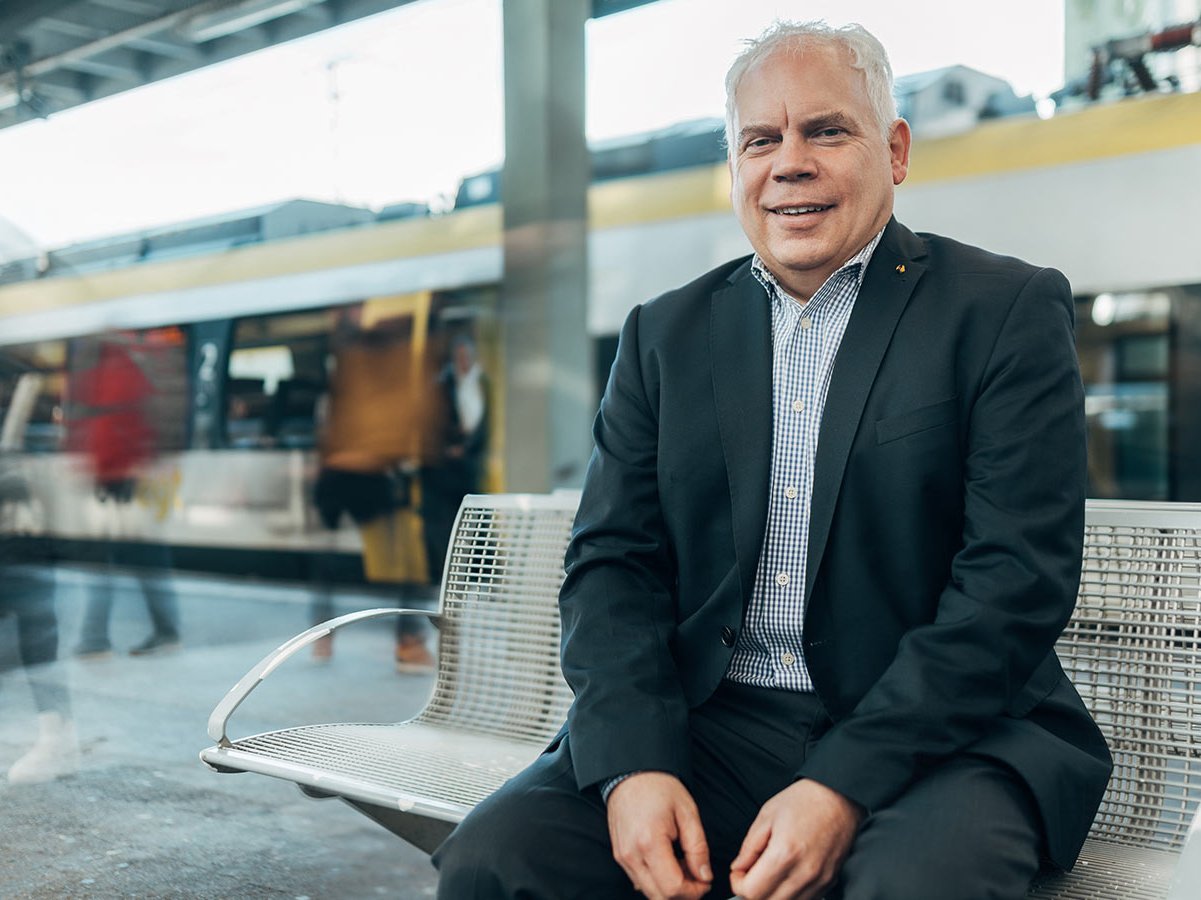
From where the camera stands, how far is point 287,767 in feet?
5.81

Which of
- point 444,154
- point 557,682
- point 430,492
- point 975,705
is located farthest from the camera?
point 430,492

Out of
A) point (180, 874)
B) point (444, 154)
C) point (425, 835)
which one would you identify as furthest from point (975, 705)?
point (444, 154)

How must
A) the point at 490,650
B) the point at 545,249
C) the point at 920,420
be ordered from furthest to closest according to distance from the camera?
the point at 545,249
the point at 490,650
the point at 920,420

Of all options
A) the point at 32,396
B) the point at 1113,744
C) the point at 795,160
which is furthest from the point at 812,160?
the point at 32,396

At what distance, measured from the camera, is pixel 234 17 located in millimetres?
3830

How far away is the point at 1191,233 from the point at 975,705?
2985 mm

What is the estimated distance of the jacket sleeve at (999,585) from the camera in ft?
4.13

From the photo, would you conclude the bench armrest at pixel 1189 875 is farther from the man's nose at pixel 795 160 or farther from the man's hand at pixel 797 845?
the man's nose at pixel 795 160

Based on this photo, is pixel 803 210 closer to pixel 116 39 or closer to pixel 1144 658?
pixel 1144 658

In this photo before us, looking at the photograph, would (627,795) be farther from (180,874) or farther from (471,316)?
(471,316)

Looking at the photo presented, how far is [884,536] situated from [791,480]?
0.45 feet

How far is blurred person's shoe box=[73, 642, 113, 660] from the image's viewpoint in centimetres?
345

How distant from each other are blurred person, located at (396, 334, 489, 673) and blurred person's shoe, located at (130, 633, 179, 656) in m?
1.26

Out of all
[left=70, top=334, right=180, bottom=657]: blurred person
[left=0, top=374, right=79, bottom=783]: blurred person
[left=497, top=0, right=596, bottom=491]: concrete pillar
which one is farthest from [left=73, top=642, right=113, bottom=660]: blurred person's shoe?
[left=497, top=0, right=596, bottom=491]: concrete pillar
